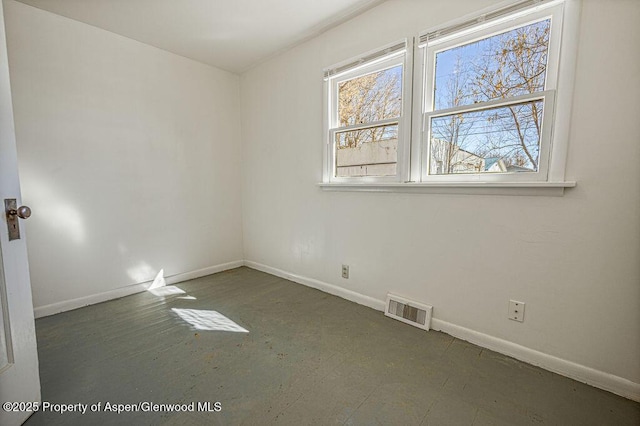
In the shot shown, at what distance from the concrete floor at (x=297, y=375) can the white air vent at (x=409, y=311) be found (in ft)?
0.20

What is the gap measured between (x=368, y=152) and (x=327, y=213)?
74cm

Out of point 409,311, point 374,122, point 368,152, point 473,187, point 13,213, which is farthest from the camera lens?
point 368,152

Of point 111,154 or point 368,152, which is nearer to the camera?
point 368,152

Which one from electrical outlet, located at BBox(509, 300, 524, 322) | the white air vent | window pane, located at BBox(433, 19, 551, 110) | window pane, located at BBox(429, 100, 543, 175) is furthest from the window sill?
the white air vent

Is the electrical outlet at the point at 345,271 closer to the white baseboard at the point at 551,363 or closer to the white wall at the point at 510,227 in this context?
the white wall at the point at 510,227

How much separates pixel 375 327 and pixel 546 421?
1.07m

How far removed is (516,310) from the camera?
1.75 m

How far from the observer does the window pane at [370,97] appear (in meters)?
2.27

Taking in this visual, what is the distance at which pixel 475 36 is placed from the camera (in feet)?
6.04

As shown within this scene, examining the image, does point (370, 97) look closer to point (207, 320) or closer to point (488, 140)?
point (488, 140)

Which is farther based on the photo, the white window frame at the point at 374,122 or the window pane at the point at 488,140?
the white window frame at the point at 374,122

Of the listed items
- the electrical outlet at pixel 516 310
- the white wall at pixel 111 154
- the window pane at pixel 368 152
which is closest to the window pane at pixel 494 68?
the window pane at pixel 368 152

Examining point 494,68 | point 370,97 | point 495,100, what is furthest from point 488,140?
point 370,97

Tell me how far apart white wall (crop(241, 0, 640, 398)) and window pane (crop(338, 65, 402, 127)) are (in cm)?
24
